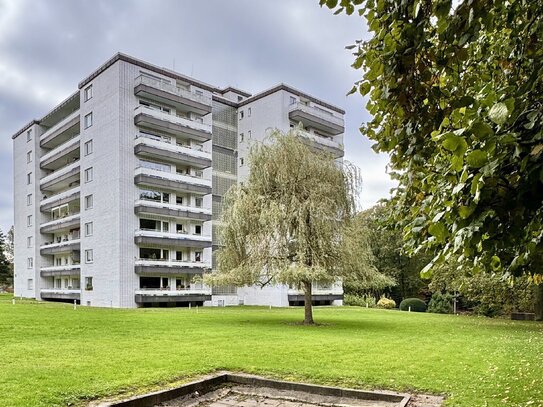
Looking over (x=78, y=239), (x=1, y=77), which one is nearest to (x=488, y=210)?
(x=1, y=77)

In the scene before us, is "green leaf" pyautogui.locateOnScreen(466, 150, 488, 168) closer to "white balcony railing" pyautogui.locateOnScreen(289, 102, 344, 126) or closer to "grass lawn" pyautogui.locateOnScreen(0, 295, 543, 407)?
"grass lawn" pyautogui.locateOnScreen(0, 295, 543, 407)

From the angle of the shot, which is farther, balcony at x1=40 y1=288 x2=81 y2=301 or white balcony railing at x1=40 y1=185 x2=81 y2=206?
white balcony railing at x1=40 y1=185 x2=81 y2=206

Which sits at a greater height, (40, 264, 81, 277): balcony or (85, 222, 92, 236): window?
(85, 222, 92, 236): window

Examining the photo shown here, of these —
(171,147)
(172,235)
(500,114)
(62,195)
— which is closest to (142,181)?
(171,147)

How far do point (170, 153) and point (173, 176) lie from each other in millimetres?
1924

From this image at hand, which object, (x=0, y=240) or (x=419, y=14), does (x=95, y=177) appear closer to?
(x=419, y=14)

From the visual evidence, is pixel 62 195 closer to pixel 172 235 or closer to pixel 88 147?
pixel 88 147

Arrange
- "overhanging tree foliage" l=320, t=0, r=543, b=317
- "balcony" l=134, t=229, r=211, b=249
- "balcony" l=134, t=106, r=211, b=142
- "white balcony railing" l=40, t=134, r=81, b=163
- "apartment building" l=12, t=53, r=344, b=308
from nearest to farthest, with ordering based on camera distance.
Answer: "overhanging tree foliage" l=320, t=0, r=543, b=317
"balcony" l=134, t=229, r=211, b=249
"apartment building" l=12, t=53, r=344, b=308
"balcony" l=134, t=106, r=211, b=142
"white balcony railing" l=40, t=134, r=81, b=163

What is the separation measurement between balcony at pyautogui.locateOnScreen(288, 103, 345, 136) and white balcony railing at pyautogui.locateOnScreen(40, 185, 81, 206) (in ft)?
67.5

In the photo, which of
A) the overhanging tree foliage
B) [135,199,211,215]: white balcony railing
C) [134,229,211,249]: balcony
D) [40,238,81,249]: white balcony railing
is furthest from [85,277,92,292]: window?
the overhanging tree foliage

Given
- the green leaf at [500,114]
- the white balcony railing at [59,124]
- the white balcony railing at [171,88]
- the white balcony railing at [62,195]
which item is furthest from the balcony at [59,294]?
the green leaf at [500,114]

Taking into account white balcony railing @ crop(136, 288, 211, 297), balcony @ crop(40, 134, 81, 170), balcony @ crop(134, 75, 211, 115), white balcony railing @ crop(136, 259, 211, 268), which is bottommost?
white balcony railing @ crop(136, 288, 211, 297)

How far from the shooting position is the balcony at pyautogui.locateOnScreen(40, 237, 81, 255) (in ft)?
139

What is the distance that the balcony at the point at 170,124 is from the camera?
3841cm
